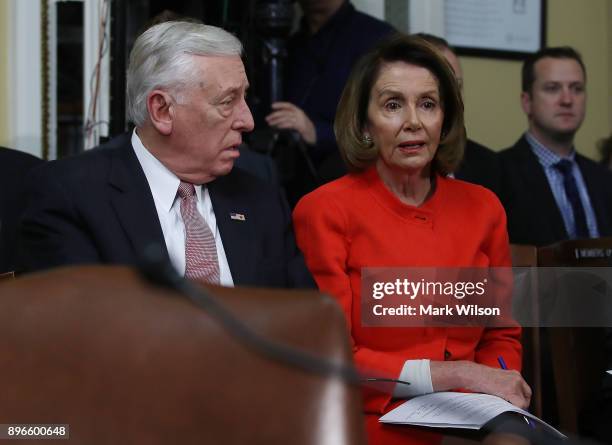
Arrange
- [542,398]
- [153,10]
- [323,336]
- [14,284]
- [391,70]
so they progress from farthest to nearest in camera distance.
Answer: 1. [153,10]
2. [542,398]
3. [391,70]
4. [14,284]
5. [323,336]

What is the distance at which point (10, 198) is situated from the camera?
2.18 meters

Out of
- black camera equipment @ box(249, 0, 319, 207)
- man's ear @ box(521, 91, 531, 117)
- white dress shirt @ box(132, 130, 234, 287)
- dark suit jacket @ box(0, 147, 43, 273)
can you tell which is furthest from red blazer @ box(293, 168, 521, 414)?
man's ear @ box(521, 91, 531, 117)

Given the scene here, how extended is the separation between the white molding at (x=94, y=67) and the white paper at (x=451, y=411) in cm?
145

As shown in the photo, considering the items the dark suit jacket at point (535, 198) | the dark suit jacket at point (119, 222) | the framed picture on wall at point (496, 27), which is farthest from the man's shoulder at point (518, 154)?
the dark suit jacket at point (119, 222)

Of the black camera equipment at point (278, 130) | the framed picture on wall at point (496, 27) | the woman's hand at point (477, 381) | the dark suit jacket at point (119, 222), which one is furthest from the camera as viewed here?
the framed picture on wall at point (496, 27)

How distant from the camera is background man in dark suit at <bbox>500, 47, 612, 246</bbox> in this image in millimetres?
3289

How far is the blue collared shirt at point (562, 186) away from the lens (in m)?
3.38

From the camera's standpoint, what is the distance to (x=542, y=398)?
2.64m

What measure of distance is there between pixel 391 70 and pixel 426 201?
1.00 ft

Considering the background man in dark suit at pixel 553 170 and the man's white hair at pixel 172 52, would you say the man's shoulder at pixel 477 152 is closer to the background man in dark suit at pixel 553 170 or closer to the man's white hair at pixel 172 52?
the background man in dark suit at pixel 553 170

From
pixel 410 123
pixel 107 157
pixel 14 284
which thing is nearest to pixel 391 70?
pixel 410 123

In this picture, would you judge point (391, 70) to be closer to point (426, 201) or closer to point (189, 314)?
point (426, 201)

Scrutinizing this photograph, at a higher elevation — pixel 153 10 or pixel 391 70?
pixel 153 10

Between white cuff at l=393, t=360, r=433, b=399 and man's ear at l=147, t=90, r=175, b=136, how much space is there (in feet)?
2.23
